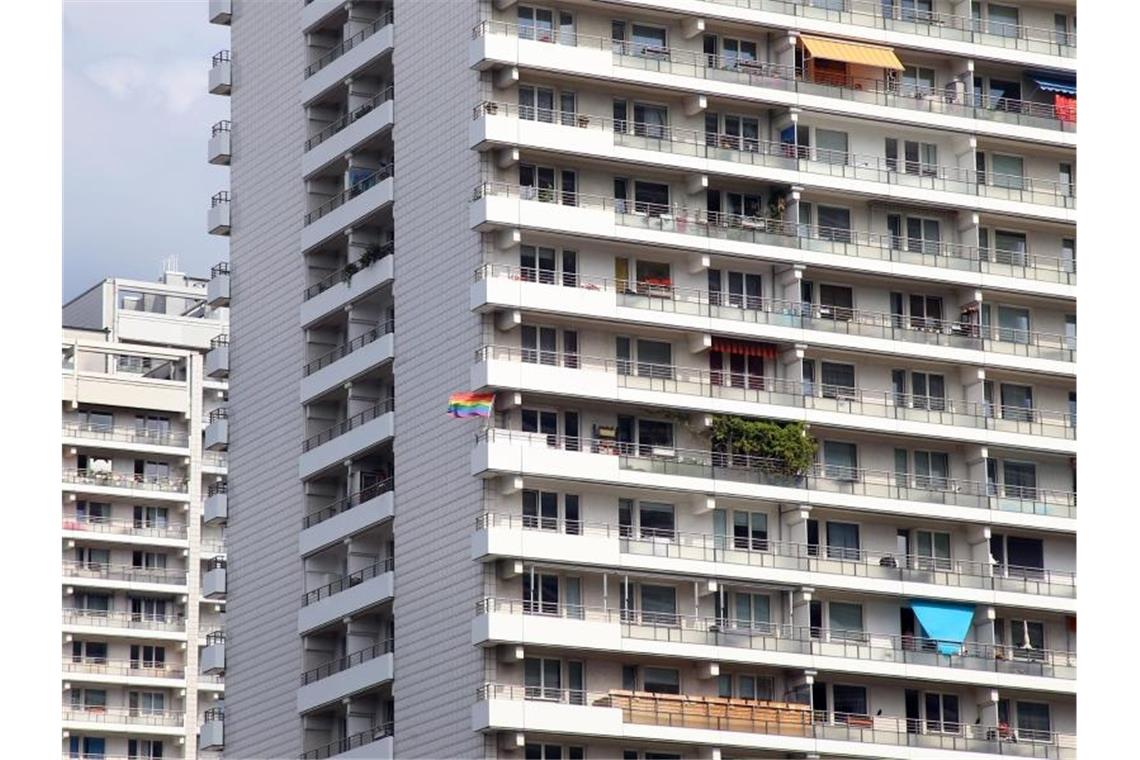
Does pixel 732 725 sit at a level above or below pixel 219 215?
below

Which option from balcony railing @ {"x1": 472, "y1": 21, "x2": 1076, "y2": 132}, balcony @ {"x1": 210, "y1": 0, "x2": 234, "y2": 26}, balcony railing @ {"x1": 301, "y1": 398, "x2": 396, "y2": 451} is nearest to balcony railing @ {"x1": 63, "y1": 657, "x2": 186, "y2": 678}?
balcony @ {"x1": 210, "y1": 0, "x2": 234, "y2": 26}

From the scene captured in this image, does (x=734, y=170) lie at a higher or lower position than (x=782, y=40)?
lower

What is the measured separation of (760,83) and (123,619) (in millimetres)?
62754

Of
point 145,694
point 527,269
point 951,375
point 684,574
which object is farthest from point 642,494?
point 145,694

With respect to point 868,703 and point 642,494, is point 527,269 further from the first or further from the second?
point 868,703

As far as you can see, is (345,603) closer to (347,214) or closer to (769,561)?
(347,214)

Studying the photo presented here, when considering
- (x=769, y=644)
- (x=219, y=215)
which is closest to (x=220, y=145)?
(x=219, y=215)

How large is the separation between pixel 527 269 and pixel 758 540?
11.6 meters

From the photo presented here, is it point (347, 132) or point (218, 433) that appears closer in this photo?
point (347, 132)

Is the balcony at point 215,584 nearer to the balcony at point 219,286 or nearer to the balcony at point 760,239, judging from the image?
the balcony at point 219,286

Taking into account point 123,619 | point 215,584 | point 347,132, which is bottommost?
point 215,584

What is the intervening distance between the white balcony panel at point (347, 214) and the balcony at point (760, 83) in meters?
6.24

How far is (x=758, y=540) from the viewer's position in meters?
74.2

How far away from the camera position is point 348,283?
7831 centimetres
